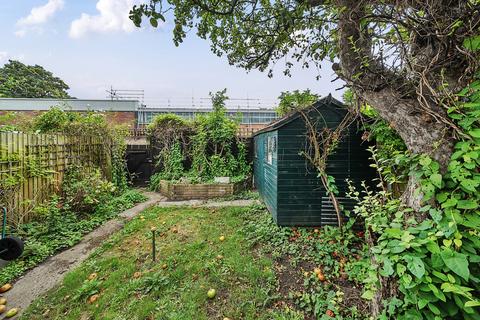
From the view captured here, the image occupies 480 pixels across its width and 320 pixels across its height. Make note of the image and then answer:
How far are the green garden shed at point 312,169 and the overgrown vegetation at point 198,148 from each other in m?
4.41

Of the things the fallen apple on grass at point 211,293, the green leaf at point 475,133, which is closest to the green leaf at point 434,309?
the green leaf at point 475,133

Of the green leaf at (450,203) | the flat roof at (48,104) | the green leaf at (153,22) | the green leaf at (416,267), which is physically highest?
the flat roof at (48,104)

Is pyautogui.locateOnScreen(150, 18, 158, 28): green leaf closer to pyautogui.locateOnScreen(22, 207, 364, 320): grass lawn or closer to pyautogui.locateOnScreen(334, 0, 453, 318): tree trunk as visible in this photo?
pyautogui.locateOnScreen(334, 0, 453, 318): tree trunk

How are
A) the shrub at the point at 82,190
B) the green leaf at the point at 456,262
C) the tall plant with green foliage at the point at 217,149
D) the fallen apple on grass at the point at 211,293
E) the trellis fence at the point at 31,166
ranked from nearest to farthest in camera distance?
the green leaf at the point at 456,262 < the fallen apple on grass at the point at 211,293 < the trellis fence at the point at 31,166 < the shrub at the point at 82,190 < the tall plant with green foliage at the point at 217,149

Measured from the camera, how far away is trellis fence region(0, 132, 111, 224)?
424cm

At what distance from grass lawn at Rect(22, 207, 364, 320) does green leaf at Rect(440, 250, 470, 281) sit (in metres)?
1.22

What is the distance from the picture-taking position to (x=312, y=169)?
4.34 m

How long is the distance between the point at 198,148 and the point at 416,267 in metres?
8.23

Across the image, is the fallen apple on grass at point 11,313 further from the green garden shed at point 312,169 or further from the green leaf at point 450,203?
the green leaf at point 450,203

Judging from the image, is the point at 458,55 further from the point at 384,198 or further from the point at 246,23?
the point at 246,23

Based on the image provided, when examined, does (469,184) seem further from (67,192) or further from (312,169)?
(67,192)

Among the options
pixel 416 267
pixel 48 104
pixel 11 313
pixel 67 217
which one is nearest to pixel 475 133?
pixel 416 267

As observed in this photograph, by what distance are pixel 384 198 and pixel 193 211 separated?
4.83 m

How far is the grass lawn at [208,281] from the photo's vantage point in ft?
8.09
